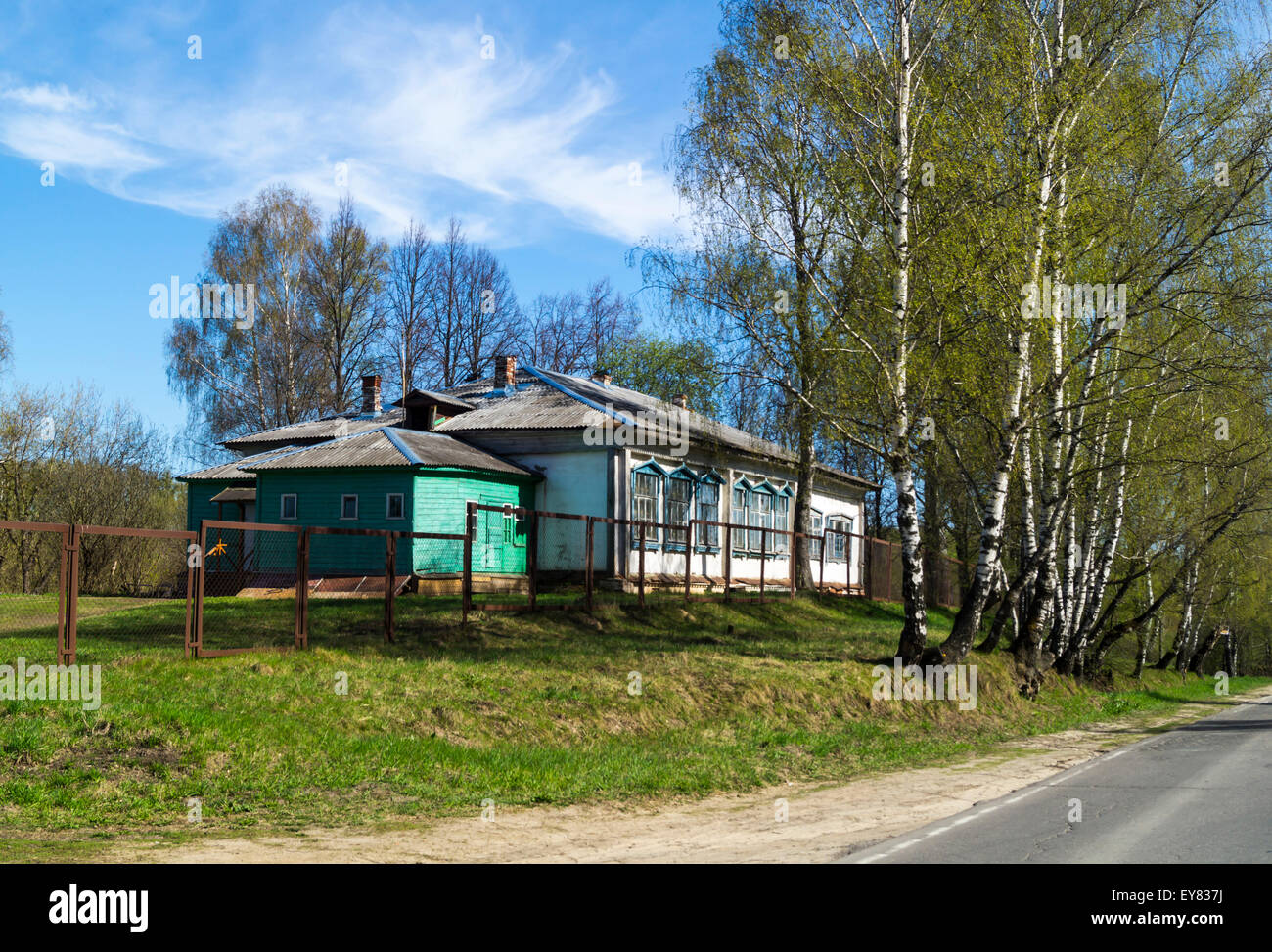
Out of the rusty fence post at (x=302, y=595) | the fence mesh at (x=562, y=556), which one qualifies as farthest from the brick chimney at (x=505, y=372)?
the rusty fence post at (x=302, y=595)

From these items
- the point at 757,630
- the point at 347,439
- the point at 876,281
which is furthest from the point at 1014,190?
the point at 347,439

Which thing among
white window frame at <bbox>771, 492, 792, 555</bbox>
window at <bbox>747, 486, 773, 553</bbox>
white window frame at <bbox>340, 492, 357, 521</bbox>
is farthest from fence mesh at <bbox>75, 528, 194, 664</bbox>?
white window frame at <bbox>771, 492, 792, 555</bbox>

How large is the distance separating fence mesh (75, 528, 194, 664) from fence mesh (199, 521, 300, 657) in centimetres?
51

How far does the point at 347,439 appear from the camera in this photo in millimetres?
28984

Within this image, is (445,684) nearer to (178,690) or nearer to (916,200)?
(178,690)

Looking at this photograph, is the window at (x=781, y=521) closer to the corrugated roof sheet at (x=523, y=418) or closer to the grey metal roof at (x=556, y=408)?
the corrugated roof sheet at (x=523, y=418)

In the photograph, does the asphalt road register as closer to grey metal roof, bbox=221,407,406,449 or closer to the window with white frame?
the window with white frame

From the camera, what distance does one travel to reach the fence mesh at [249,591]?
14406mm

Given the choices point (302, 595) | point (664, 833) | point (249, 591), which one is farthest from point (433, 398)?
point (664, 833)

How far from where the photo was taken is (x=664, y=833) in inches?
338

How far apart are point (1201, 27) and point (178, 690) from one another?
19603 mm

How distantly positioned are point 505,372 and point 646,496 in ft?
27.7

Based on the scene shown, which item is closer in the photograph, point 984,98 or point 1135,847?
point 1135,847

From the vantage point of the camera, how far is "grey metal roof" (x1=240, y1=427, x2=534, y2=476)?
26.8m
